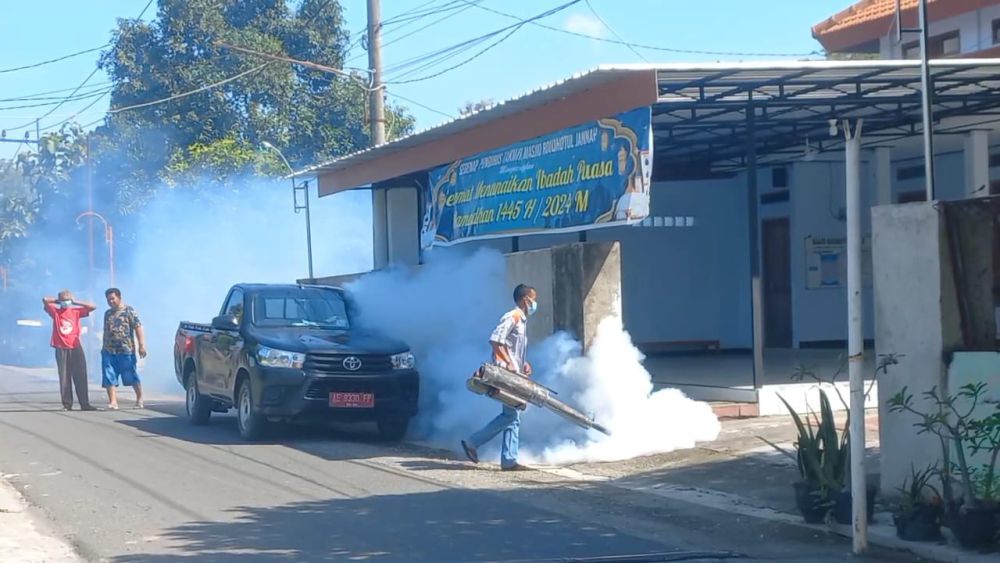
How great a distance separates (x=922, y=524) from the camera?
8430 mm

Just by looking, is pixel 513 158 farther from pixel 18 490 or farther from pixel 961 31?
pixel 961 31

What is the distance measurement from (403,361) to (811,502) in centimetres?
672

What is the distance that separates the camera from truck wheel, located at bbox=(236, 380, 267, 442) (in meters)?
14.7

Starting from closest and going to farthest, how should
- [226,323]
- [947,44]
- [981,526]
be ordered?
1. [981,526]
2. [226,323]
3. [947,44]

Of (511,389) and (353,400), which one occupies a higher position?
(511,389)

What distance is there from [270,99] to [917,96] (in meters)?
27.7

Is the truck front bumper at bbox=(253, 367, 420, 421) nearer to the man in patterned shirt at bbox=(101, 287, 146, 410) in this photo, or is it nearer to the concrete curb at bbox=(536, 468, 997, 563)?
the concrete curb at bbox=(536, 468, 997, 563)

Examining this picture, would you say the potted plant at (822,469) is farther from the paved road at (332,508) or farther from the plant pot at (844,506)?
the paved road at (332,508)

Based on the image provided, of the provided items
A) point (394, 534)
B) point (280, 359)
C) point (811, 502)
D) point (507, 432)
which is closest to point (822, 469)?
point (811, 502)

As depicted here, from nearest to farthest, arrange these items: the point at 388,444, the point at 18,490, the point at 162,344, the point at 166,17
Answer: the point at 18,490, the point at 388,444, the point at 162,344, the point at 166,17

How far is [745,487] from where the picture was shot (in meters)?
11.0

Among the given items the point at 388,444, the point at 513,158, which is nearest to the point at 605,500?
the point at 388,444

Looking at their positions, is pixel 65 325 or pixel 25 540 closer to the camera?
pixel 25 540

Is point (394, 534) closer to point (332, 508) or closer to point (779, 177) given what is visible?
point (332, 508)
